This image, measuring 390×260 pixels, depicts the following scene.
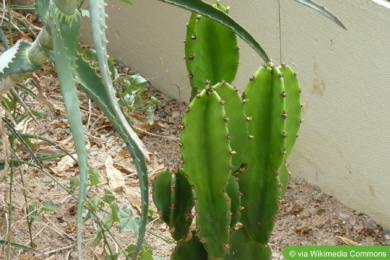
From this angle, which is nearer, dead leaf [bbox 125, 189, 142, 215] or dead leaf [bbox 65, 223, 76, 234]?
dead leaf [bbox 65, 223, 76, 234]

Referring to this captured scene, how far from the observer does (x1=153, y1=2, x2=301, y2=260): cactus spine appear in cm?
146

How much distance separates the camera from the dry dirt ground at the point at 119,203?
2.19m

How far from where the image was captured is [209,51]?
1591 millimetres

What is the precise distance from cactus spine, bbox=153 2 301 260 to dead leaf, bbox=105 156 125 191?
77cm

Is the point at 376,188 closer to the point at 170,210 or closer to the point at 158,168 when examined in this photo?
the point at 158,168

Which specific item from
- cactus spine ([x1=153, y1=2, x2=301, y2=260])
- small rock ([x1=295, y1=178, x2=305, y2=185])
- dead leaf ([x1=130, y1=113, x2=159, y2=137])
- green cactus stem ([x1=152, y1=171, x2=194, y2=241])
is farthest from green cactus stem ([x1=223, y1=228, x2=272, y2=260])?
dead leaf ([x1=130, y1=113, x2=159, y2=137])

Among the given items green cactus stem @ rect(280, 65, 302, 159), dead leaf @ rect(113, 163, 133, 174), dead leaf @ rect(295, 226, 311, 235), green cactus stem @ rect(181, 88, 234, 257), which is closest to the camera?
green cactus stem @ rect(181, 88, 234, 257)

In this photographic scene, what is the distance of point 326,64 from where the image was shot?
2305 mm

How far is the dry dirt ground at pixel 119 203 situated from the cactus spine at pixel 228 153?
37cm

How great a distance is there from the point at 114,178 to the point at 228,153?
110 centimetres

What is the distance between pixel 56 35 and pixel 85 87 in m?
0.10

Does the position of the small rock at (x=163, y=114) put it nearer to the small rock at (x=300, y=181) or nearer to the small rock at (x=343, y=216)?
the small rock at (x=300, y=181)

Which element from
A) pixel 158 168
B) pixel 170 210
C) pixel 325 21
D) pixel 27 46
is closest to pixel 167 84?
pixel 158 168

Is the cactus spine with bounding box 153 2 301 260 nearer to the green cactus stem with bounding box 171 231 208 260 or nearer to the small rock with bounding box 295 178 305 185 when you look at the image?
the green cactus stem with bounding box 171 231 208 260
